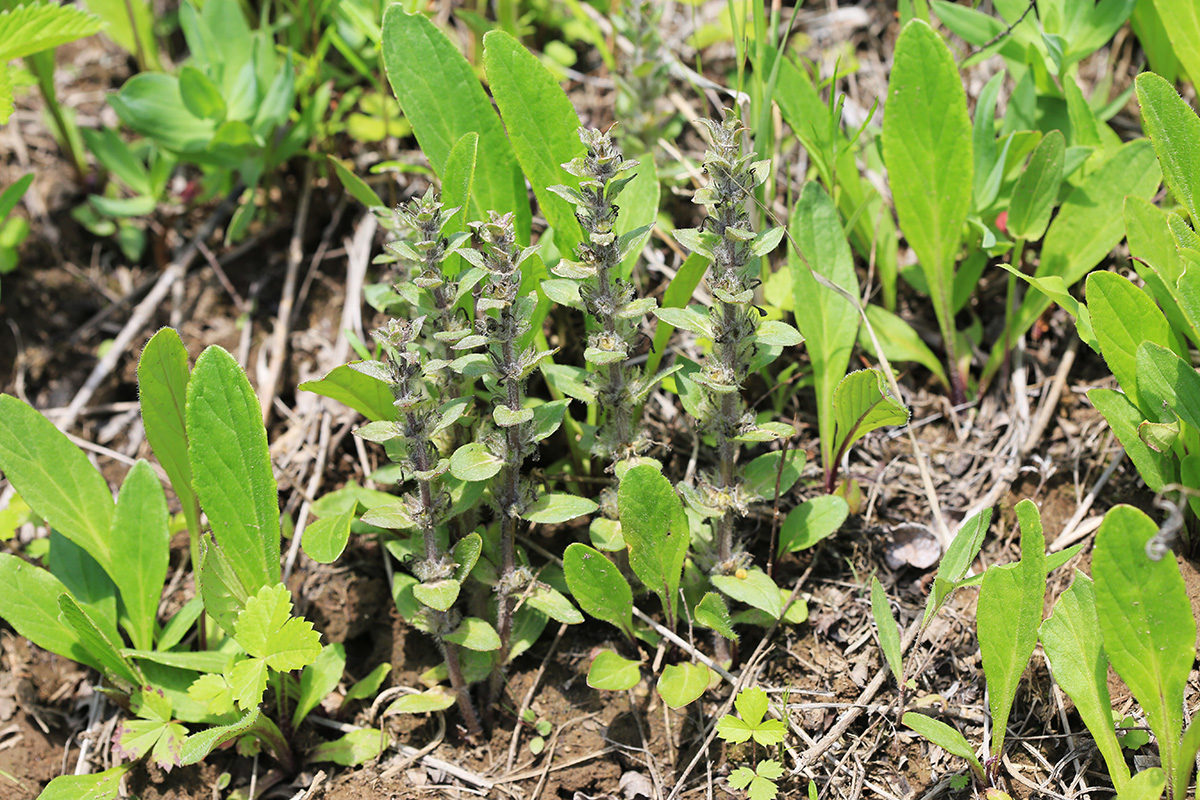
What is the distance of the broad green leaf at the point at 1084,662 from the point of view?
1.81 metres

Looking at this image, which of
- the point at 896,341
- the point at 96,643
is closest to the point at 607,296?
the point at 896,341

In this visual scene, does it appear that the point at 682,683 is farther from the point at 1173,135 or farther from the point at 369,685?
the point at 1173,135

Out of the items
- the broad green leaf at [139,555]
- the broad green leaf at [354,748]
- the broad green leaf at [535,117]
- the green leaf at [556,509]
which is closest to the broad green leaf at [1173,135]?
the broad green leaf at [535,117]

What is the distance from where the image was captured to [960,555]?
6.57 feet

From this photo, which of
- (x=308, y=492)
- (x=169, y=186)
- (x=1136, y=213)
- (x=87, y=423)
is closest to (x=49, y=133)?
(x=169, y=186)

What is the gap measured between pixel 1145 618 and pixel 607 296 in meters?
1.21

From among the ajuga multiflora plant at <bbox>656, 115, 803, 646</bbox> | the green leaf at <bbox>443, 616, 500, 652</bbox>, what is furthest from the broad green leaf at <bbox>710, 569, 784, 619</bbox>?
the green leaf at <bbox>443, 616, 500, 652</bbox>

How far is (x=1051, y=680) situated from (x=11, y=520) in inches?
106

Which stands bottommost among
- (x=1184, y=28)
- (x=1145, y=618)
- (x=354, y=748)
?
(x=354, y=748)

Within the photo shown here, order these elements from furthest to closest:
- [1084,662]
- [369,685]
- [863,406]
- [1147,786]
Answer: [369,685] → [863,406] → [1084,662] → [1147,786]

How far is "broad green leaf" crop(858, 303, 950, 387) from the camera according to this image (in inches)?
99.3

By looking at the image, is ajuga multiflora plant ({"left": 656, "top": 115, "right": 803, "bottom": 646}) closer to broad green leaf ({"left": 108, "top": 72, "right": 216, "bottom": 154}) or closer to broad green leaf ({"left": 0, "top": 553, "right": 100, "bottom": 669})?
broad green leaf ({"left": 0, "top": 553, "right": 100, "bottom": 669})

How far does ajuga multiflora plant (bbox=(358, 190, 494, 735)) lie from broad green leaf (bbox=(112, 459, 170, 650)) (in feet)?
2.42

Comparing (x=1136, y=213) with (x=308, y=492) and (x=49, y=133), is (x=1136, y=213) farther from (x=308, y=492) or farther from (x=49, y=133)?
(x=49, y=133)
